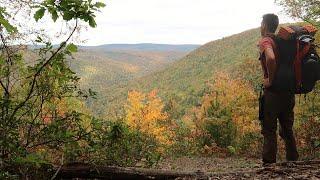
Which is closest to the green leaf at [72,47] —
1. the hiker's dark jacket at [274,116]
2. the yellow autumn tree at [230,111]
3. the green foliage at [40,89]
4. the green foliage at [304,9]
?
the green foliage at [40,89]

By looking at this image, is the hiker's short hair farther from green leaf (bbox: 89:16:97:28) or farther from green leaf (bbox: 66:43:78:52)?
green leaf (bbox: 89:16:97:28)

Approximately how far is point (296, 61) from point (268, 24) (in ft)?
2.41

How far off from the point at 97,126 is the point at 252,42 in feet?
535

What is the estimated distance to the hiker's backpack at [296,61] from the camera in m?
6.42

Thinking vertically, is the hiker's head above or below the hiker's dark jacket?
above

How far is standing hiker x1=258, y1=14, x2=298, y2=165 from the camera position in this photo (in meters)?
Answer: 6.59

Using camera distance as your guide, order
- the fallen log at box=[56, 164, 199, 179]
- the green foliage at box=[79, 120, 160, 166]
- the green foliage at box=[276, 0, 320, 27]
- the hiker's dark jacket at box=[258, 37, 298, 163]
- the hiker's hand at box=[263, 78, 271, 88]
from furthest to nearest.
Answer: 1. the green foliage at box=[276, 0, 320, 27]
2. the hiker's dark jacket at box=[258, 37, 298, 163]
3. the hiker's hand at box=[263, 78, 271, 88]
4. the green foliage at box=[79, 120, 160, 166]
5. the fallen log at box=[56, 164, 199, 179]

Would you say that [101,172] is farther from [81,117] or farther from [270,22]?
[270,22]

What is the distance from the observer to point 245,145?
2158 cm

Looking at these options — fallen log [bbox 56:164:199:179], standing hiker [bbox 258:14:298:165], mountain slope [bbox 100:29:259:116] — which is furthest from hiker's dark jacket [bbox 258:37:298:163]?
mountain slope [bbox 100:29:259:116]

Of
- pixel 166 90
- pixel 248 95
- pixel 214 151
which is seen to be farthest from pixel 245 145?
pixel 166 90

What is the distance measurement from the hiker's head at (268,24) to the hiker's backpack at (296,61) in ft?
0.69

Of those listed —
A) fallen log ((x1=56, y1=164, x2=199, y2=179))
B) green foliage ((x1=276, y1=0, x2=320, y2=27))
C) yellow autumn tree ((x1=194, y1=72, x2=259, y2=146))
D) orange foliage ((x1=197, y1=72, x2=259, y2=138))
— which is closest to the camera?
fallen log ((x1=56, y1=164, x2=199, y2=179))

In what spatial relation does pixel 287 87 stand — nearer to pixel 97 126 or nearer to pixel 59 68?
pixel 97 126
